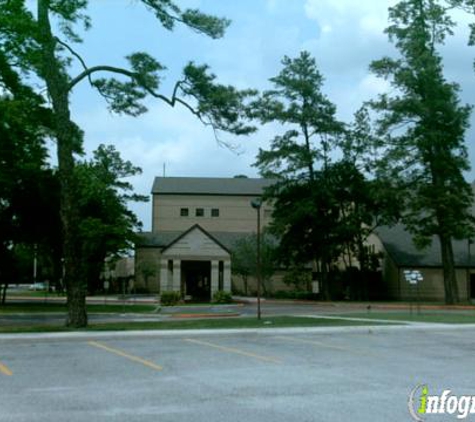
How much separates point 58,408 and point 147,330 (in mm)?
10822

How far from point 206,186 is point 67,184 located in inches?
2173

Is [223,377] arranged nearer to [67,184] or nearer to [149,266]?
A: [67,184]

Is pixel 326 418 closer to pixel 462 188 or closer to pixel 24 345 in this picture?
pixel 24 345

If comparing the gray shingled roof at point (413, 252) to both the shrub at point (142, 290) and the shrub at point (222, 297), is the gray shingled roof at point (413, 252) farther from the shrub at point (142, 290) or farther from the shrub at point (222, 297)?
the shrub at point (142, 290)

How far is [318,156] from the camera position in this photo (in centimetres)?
5212

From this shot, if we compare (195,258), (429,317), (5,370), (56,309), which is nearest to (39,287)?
(195,258)

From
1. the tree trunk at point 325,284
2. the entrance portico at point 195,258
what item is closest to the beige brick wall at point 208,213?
the tree trunk at point 325,284

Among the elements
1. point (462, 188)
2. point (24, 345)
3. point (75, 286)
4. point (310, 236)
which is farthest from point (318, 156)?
point (24, 345)

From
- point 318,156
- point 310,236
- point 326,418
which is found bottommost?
point 326,418

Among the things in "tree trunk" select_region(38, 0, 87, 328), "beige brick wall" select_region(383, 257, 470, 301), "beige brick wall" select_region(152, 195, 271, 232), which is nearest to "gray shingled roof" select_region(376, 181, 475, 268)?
"beige brick wall" select_region(383, 257, 470, 301)

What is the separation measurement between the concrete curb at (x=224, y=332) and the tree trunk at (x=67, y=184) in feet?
9.24

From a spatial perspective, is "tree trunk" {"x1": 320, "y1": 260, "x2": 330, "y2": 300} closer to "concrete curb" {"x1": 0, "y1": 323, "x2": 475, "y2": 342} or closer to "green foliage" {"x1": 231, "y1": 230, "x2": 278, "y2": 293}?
"green foliage" {"x1": 231, "y1": 230, "x2": 278, "y2": 293}

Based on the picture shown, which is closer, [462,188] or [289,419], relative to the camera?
[289,419]

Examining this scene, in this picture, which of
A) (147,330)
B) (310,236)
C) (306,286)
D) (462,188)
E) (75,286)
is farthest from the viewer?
(306,286)
